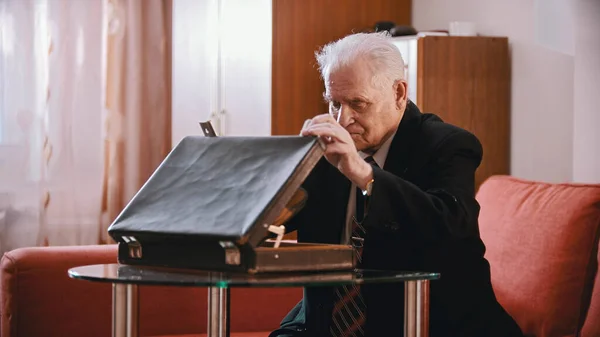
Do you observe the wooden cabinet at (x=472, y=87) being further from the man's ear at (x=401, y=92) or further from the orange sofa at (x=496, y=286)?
the man's ear at (x=401, y=92)

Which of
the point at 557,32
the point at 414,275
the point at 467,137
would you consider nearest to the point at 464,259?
the point at 467,137

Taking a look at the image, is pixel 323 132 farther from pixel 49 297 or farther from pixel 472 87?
pixel 472 87

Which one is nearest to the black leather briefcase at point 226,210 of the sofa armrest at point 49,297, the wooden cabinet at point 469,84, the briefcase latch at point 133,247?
the briefcase latch at point 133,247

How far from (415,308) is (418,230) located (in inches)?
6.8

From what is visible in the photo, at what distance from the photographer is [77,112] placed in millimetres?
4758

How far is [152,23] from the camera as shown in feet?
16.0

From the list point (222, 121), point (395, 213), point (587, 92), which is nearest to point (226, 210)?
point (395, 213)

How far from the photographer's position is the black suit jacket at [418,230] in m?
1.66

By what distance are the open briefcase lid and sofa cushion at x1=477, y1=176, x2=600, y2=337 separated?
111cm

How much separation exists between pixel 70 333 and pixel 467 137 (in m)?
1.38

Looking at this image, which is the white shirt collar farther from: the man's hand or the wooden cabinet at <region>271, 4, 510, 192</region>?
the wooden cabinet at <region>271, 4, 510, 192</region>

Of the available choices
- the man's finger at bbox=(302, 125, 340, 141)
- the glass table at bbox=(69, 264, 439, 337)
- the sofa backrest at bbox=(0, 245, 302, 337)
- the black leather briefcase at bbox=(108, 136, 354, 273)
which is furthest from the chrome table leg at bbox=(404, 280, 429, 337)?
the sofa backrest at bbox=(0, 245, 302, 337)

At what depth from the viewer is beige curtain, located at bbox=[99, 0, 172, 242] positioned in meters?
4.81

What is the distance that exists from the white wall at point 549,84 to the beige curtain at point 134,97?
1.62 m
